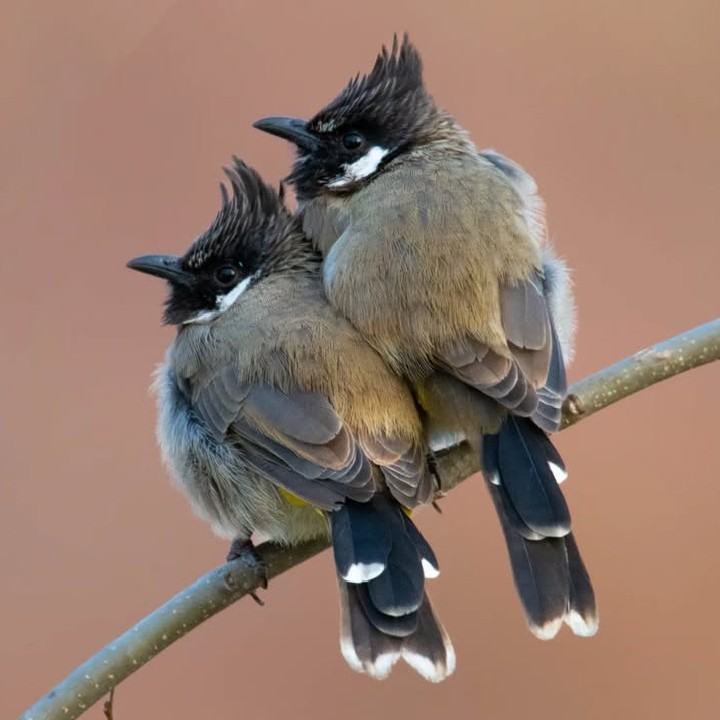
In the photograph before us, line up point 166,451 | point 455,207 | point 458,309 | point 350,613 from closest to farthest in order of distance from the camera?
1. point 350,613
2. point 458,309
3. point 455,207
4. point 166,451

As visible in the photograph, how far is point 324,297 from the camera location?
3076 mm

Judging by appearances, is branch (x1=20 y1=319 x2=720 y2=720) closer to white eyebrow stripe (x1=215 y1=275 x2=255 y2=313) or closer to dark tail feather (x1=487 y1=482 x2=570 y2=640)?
dark tail feather (x1=487 y1=482 x2=570 y2=640)

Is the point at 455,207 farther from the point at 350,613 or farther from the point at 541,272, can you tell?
the point at 350,613

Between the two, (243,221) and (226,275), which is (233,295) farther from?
(243,221)

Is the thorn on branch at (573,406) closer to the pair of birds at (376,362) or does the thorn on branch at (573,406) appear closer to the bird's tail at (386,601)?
the pair of birds at (376,362)

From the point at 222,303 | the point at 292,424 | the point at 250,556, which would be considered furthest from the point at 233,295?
the point at 250,556

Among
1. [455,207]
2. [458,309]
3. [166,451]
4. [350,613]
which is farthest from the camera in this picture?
[166,451]

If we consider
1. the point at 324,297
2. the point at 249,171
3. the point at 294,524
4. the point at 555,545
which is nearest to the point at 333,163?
the point at 249,171

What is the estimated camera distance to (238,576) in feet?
9.16

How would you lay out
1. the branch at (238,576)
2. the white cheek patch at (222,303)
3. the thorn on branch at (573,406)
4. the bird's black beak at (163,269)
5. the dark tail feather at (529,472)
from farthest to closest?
1. the bird's black beak at (163,269)
2. the white cheek patch at (222,303)
3. the thorn on branch at (573,406)
4. the dark tail feather at (529,472)
5. the branch at (238,576)

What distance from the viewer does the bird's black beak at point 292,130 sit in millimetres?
3449

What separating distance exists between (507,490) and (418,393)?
0.31 metres

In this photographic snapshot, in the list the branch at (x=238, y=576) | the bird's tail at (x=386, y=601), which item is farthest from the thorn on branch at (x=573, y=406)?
the bird's tail at (x=386, y=601)

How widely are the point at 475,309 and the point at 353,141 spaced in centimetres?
75
